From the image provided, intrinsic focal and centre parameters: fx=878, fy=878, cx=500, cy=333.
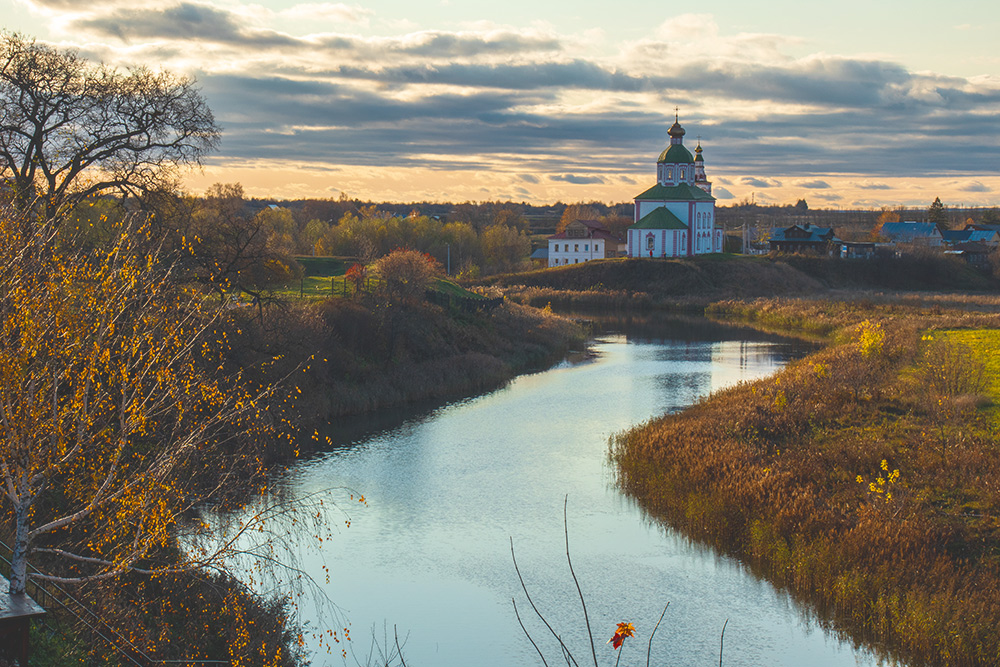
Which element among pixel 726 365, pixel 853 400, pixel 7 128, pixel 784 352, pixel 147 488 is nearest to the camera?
pixel 147 488

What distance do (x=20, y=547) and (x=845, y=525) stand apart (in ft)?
41.9

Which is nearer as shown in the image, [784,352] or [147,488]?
[147,488]

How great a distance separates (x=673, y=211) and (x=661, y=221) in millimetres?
2279

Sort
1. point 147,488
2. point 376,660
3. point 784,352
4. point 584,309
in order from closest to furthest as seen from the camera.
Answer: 1. point 147,488
2. point 376,660
3. point 784,352
4. point 584,309

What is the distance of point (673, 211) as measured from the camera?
88.2 m

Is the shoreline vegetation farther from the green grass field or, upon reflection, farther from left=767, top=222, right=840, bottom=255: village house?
left=767, top=222, right=840, bottom=255: village house

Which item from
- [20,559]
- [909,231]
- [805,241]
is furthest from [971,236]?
[20,559]

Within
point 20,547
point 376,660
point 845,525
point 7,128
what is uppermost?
point 7,128

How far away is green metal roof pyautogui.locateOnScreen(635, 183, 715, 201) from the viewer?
283 feet

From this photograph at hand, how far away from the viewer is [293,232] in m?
93.9

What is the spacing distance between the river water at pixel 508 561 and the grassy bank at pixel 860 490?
68cm

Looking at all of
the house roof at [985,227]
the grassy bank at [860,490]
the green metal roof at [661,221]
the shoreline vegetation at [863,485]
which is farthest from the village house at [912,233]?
the grassy bank at [860,490]

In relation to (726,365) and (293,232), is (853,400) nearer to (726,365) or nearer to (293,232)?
(726,365)

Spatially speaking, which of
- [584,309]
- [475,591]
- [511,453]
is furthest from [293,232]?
[475,591]
